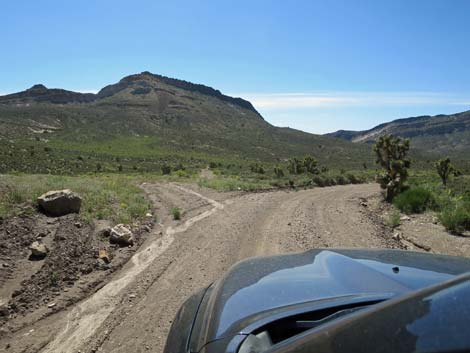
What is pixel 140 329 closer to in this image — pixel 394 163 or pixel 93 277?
pixel 93 277

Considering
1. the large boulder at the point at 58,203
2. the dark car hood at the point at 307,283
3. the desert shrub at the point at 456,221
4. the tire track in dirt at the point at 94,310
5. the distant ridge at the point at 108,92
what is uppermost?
the distant ridge at the point at 108,92

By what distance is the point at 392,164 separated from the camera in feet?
57.4

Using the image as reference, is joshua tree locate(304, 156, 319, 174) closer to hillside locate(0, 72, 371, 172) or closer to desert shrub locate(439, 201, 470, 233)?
hillside locate(0, 72, 371, 172)

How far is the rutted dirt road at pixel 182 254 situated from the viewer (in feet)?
14.8

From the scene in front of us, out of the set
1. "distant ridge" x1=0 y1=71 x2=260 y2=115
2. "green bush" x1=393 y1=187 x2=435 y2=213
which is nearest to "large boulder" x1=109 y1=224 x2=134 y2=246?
"green bush" x1=393 y1=187 x2=435 y2=213

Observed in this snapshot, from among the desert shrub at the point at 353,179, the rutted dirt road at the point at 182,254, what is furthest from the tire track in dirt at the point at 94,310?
the desert shrub at the point at 353,179

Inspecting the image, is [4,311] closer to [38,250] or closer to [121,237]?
[38,250]

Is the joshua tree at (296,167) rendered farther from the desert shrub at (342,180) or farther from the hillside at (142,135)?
the hillside at (142,135)

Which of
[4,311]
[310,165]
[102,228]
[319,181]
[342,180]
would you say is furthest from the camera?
[310,165]

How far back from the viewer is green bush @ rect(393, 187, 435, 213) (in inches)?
498

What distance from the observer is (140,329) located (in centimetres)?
466

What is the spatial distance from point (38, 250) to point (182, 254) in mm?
2733

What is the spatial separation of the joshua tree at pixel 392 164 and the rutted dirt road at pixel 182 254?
2.05 m

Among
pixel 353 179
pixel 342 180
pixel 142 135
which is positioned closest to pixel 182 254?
pixel 342 180
